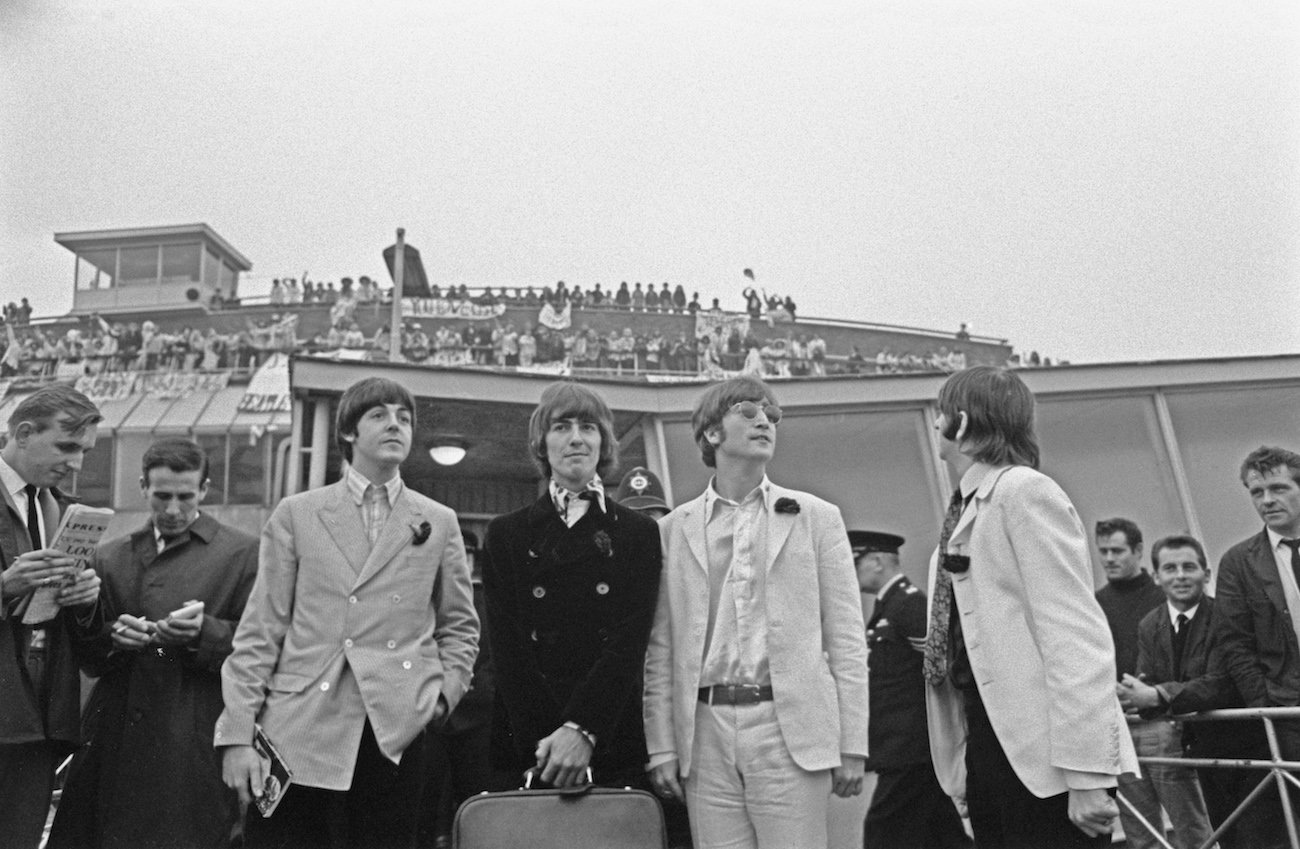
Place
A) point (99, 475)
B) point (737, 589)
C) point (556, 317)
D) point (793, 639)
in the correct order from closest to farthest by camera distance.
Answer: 1. point (793, 639)
2. point (737, 589)
3. point (99, 475)
4. point (556, 317)

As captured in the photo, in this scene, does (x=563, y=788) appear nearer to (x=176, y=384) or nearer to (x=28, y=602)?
(x=28, y=602)

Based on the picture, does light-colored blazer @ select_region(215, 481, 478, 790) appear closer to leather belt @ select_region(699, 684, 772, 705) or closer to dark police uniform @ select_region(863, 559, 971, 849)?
leather belt @ select_region(699, 684, 772, 705)

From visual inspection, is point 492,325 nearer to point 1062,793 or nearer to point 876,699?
point 876,699

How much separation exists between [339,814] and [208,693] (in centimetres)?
95

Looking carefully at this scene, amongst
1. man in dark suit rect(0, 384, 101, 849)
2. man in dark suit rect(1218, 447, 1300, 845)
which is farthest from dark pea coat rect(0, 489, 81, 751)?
man in dark suit rect(1218, 447, 1300, 845)

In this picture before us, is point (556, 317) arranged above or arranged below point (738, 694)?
above

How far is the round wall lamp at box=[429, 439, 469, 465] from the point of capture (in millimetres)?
10008

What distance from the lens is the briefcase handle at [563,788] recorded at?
127 inches

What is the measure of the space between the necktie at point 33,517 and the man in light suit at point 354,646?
855 millimetres

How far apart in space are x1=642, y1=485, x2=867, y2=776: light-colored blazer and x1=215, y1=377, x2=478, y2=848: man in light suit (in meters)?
0.64

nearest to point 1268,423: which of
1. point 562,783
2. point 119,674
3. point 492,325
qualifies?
point 562,783

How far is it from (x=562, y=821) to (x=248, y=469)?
29679 millimetres

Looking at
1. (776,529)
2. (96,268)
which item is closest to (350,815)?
(776,529)

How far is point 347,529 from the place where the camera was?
3.64 m
